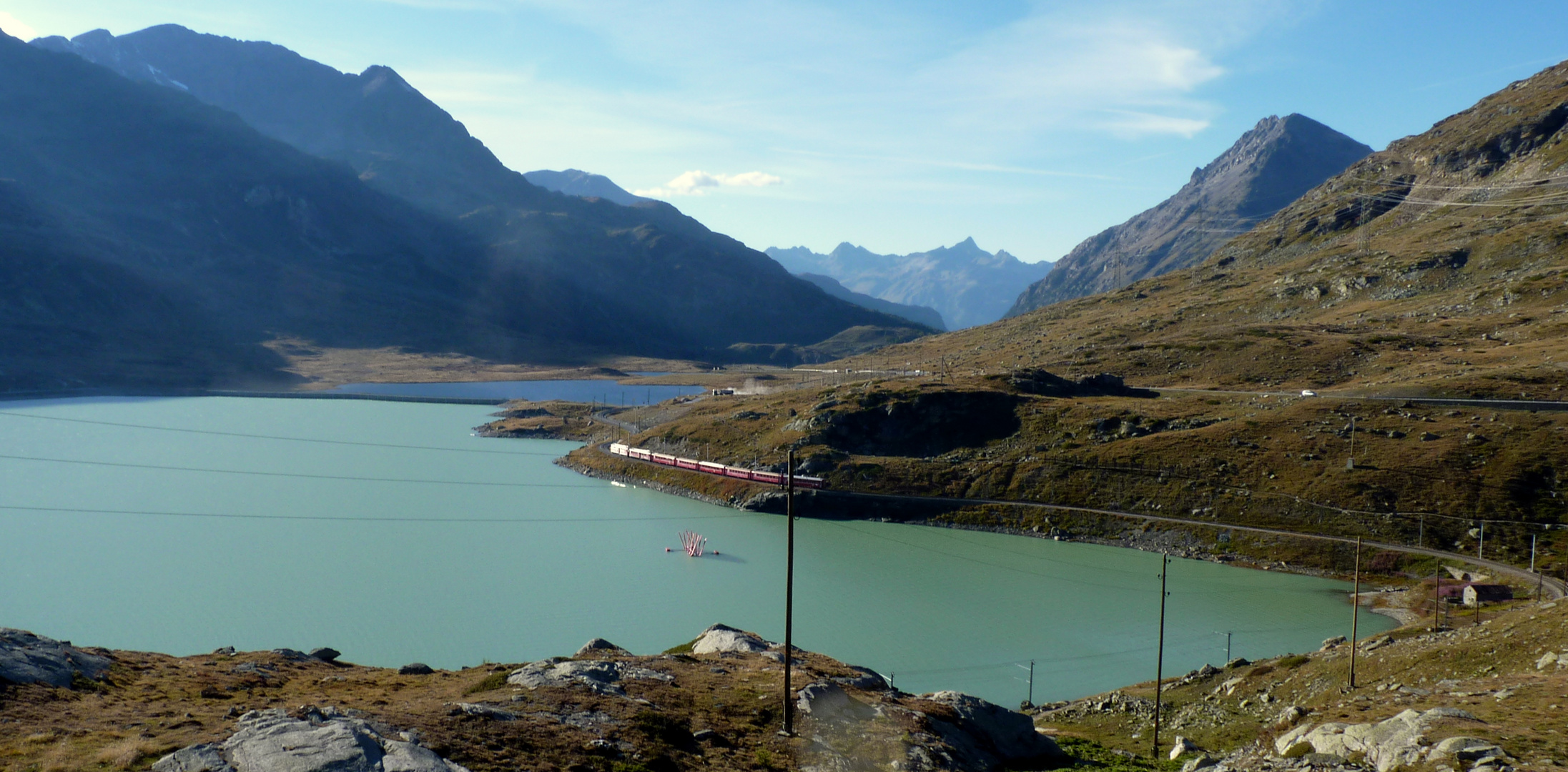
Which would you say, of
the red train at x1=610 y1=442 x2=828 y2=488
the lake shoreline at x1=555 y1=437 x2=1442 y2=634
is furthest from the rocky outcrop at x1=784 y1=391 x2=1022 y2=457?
the lake shoreline at x1=555 y1=437 x2=1442 y2=634

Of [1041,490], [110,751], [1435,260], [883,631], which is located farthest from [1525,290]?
[110,751]

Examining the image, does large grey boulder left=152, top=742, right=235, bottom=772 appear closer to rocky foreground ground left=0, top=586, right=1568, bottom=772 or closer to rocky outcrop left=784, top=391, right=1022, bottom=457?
rocky foreground ground left=0, top=586, right=1568, bottom=772

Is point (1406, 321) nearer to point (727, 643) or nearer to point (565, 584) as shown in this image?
point (565, 584)

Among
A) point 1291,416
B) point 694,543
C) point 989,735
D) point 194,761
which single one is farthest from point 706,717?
point 1291,416

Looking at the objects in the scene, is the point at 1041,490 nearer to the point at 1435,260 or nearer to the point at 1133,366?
the point at 1133,366

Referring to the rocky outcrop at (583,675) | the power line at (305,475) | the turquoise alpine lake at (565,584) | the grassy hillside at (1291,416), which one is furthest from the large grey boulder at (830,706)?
the power line at (305,475)

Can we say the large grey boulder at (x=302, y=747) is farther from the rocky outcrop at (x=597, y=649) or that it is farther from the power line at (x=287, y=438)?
the power line at (x=287, y=438)
